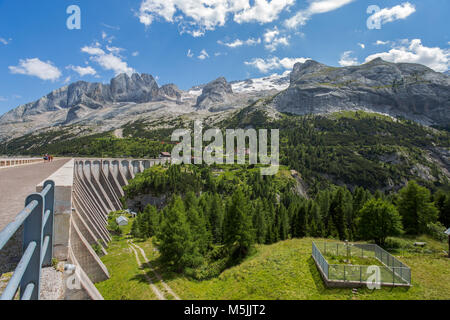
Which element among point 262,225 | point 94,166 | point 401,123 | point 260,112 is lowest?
point 262,225

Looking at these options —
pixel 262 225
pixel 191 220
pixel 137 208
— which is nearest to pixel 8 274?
pixel 191 220

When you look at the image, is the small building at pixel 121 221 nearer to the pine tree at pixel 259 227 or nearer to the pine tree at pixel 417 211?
the pine tree at pixel 259 227

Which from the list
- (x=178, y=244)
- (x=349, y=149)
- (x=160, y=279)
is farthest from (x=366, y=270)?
(x=349, y=149)

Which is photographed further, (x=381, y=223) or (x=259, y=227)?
(x=259, y=227)

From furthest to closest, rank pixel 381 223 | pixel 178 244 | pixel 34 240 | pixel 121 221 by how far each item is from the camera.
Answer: pixel 121 221 < pixel 381 223 < pixel 178 244 < pixel 34 240

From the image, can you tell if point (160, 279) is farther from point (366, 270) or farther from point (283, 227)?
point (283, 227)

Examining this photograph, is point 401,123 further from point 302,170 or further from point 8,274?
point 8,274

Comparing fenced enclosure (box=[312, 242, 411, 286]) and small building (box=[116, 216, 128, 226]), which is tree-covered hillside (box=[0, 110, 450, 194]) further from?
fenced enclosure (box=[312, 242, 411, 286])

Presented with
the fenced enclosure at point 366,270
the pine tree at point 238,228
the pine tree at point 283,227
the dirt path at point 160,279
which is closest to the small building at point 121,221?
the dirt path at point 160,279

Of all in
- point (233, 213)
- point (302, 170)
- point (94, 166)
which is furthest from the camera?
point (302, 170)

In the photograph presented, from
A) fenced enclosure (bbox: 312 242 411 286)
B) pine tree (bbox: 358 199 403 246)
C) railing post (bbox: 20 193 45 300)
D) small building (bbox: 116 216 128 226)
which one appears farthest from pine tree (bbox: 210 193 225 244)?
railing post (bbox: 20 193 45 300)
